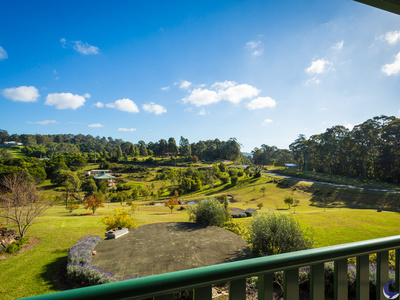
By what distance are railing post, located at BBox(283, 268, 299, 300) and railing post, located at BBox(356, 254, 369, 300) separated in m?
0.45

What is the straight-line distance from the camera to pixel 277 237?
5.52m

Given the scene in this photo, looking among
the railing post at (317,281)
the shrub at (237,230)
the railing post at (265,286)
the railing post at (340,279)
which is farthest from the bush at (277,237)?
the railing post at (265,286)

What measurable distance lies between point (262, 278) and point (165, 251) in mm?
5513

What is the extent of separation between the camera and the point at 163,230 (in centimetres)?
769

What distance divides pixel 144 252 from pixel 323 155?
149 ft

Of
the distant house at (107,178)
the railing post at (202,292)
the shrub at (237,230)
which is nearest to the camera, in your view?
the railing post at (202,292)

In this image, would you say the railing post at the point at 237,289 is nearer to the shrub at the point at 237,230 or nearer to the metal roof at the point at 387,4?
the metal roof at the point at 387,4

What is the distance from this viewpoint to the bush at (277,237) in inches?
214

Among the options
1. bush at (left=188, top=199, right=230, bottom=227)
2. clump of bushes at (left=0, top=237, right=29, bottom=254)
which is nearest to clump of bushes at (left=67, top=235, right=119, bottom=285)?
clump of bushes at (left=0, top=237, right=29, bottom=254)

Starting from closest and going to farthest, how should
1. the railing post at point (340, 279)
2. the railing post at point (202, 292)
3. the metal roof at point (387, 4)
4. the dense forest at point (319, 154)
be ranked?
the railing post at point (202, 292) < the railing post at point (340, 279) < the metal roof at point (387, 4) < the dense forest at point (319, 154)

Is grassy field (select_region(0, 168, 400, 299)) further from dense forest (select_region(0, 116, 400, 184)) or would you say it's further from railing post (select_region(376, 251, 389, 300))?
dense forest (select_region(0, 116, 400, 184))

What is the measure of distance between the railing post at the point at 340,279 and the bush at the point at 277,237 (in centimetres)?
480

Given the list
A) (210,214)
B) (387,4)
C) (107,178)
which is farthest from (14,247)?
(107,178)

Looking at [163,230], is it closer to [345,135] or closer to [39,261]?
[39,261]
